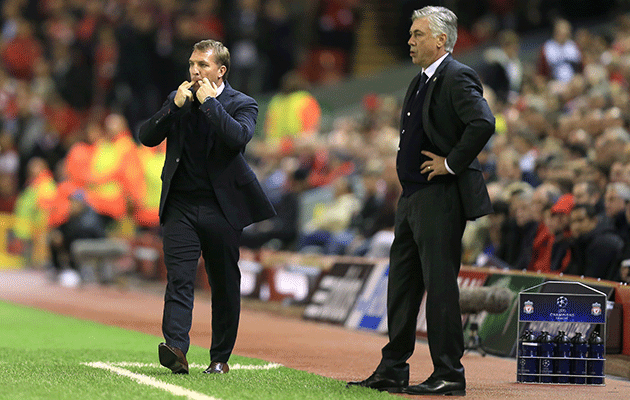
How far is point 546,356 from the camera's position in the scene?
746 cm

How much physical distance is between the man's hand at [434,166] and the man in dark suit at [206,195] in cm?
125

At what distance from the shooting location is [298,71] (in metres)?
23.6

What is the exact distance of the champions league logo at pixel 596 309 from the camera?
7.51 meters

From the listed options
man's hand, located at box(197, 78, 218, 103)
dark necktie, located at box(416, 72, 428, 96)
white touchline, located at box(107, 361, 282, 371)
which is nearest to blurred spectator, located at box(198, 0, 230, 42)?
white touchline, located at box(107, 361, 282, 371)

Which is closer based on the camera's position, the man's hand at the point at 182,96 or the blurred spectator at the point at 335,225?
the man's hand at the point at 182,96

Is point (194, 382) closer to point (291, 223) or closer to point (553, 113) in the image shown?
point (553, 113)

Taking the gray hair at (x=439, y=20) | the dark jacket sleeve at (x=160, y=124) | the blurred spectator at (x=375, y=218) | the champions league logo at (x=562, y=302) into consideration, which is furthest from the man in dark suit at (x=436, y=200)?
the blurred spectator at (x=375, y=218)

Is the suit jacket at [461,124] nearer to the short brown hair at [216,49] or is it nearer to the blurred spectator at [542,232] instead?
the short brown hair at [216,49]

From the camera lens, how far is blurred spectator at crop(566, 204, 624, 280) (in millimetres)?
9062

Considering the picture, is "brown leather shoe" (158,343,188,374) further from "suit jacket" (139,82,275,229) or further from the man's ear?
the man's ear

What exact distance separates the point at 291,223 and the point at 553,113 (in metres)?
4.55

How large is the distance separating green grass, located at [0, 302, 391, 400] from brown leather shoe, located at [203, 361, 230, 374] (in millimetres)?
66

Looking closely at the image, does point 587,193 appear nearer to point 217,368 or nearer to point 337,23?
point 217,368

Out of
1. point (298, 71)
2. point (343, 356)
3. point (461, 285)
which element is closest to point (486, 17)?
point (298, 71)
